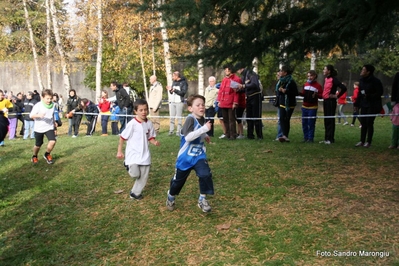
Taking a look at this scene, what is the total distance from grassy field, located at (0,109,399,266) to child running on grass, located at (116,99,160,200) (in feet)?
1.11

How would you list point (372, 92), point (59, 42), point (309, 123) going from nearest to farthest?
point (372, 92) < point (309, 123) < point (59, 42)

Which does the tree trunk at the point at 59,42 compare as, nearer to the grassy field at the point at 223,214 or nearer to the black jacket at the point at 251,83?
the black jacket at the point at 251,83

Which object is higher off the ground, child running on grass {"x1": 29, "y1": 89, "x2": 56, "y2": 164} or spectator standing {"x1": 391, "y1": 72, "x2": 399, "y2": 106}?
spectator standing {"x1": 391, "y1": 72, "x2": 399, "y2": 106}

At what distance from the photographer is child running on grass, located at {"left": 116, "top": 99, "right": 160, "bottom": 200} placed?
6.72 metres

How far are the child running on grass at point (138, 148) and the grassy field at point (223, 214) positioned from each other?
0.34 m

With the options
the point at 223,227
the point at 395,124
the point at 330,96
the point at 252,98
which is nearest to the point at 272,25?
the point at 223,227

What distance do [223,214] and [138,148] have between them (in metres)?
1.79

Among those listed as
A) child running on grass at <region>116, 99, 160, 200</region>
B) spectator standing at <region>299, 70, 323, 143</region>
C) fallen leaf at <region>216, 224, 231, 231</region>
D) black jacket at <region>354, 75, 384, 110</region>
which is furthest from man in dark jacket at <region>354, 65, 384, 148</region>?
fallen leaf at <region>216, 224, 231, 231</region>

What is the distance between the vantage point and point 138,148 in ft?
22.2

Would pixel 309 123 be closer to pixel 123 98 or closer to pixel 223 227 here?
pixel 223 227

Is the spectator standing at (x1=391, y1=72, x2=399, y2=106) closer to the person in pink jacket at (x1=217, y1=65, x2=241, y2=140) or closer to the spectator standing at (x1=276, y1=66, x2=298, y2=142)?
the spectator standing at (x1=276, y1=66, x2=298, y2=142)

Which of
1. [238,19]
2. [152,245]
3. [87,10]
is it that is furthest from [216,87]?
[87,10]

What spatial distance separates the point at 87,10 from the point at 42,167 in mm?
16036

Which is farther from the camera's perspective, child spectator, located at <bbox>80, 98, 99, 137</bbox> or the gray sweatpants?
child spectator, located at <bbox>80, 98, 99, 137</bbox>
